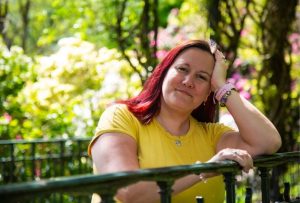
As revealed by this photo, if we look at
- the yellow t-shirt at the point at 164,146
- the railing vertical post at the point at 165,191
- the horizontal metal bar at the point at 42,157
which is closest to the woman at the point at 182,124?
the yellow t-shirt at the point at 164,146

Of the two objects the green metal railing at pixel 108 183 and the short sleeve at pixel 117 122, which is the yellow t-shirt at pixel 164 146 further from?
the green metal railing at pixel 108 183

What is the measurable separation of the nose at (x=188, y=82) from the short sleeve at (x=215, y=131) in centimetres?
40

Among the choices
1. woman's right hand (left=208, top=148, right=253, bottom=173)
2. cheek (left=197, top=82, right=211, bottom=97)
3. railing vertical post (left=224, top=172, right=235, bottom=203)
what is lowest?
railing vertical post (left=224, top=172, right=235, bottom=203)

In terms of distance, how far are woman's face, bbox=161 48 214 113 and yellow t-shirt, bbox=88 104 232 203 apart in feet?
0.49

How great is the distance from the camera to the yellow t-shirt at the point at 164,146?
3078 mm

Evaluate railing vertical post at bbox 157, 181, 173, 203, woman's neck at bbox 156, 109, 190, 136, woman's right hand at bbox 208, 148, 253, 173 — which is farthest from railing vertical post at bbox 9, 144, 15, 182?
railing vertical post at bbox 157, 181, 173, 203

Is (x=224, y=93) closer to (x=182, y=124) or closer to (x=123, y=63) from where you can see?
(x=182, y=124)

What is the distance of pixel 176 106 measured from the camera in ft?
10.7

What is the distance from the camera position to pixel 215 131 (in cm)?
358

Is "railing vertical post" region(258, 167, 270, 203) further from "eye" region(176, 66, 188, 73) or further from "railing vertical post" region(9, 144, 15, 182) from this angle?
"railing vertical post" region(9, 144, 15, 182)

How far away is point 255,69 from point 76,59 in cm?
242

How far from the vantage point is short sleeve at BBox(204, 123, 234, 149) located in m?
3.54

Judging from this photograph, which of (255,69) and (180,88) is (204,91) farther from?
(255,69)

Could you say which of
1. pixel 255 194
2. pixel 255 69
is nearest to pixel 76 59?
pixel 255 69
